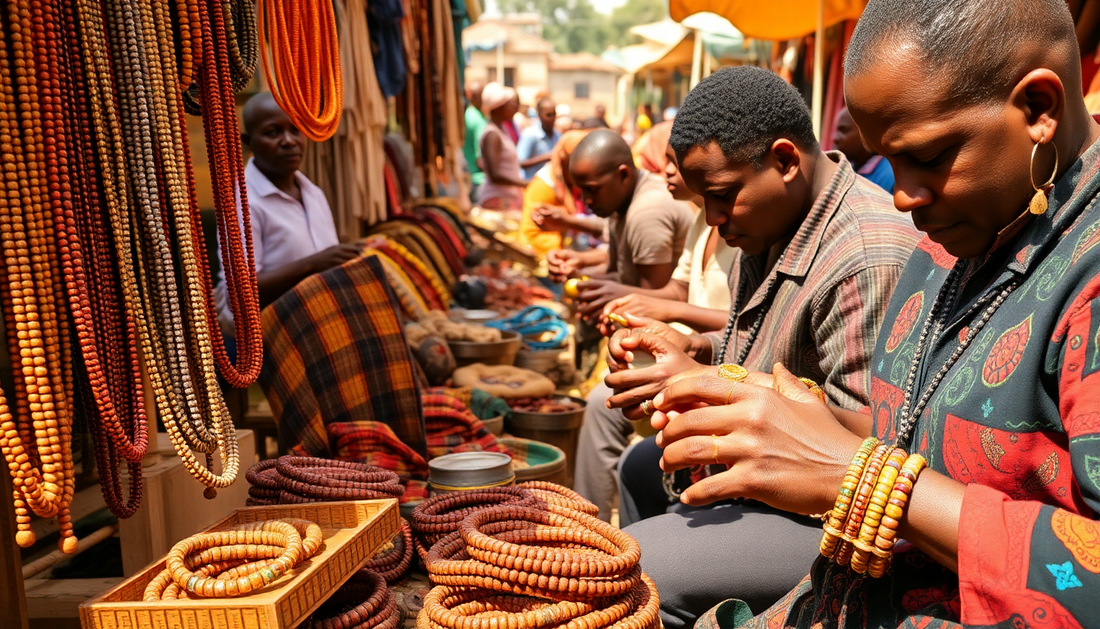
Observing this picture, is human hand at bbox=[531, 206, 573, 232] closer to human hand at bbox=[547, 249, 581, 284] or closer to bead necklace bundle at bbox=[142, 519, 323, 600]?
human hand at bbox=[547, 249, 581, 284]

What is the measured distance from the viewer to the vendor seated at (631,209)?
4574mm

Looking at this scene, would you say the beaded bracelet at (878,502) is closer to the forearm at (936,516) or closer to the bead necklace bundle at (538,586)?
the forearm at (936,516)

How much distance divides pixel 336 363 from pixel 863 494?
2102 millimetres

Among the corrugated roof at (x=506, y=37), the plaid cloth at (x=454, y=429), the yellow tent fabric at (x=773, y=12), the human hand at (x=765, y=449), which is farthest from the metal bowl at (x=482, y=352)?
the corrugated roof at (x=506, y=37)

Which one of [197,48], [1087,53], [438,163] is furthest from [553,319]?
[197,48]

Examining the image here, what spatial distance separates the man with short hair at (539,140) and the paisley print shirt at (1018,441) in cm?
1126

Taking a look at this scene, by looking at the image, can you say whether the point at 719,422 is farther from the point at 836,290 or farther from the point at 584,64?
the point at 584,64

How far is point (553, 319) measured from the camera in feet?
19.8

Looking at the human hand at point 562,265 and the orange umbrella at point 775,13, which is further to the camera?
the orange umbrella at point 775,13

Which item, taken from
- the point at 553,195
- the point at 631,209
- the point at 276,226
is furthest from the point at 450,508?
the point at 553,195

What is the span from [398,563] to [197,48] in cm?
130

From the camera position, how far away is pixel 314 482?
2016mm

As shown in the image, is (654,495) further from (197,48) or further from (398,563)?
(197,48)

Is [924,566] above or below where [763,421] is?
below
